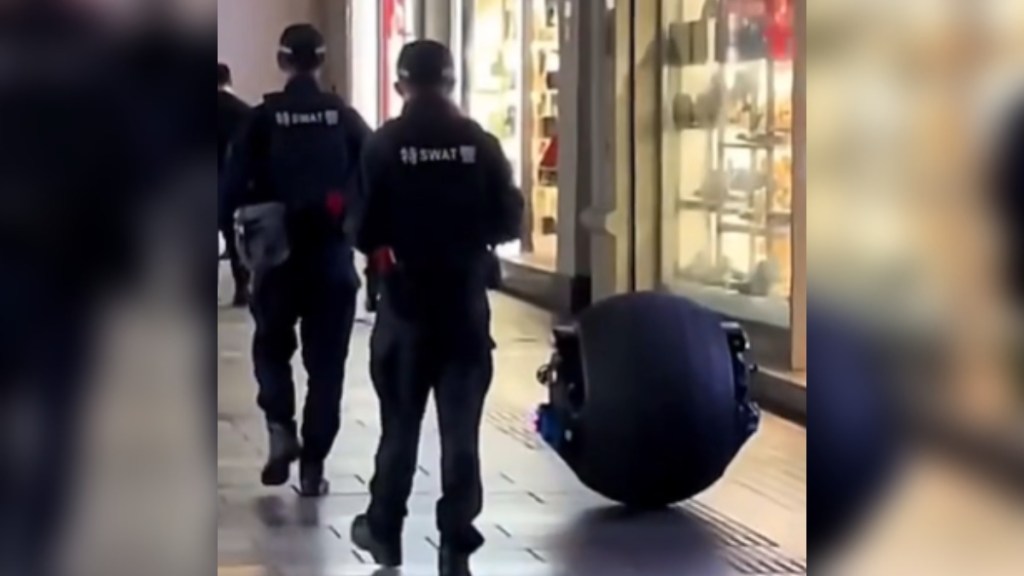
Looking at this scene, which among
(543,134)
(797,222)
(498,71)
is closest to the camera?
(797,222)

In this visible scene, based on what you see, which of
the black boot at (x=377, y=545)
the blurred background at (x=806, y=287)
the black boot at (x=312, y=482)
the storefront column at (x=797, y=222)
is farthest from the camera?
the storefront column at (x=797, y=222)

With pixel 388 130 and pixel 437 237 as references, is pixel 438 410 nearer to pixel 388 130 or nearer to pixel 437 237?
pixel 437 237

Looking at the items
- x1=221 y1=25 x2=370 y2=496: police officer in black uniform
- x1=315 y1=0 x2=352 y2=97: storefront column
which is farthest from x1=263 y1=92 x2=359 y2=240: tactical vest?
x1=315 y1=0 x2=352 y2=97: storefront column

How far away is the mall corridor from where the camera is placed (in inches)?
273

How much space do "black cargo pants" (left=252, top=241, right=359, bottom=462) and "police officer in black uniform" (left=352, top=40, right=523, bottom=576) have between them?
1.36m

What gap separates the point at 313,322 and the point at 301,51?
3.59ft

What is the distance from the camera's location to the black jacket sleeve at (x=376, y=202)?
6133 millimetres

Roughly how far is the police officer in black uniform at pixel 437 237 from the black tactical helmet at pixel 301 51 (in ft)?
4.50

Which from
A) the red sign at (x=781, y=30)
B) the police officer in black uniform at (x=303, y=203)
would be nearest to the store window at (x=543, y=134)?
the red sign at (x=781, y=30)

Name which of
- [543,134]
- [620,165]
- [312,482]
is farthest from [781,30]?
[543,134]

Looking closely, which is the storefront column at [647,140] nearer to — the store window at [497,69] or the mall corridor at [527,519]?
the mall corridor at [527,519]

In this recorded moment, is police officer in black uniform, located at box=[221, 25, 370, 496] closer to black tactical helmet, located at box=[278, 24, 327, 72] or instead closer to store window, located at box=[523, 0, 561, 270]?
black tactical helmet, located at box=[278, 24, 327, 72]

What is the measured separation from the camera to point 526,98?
19.0 metres

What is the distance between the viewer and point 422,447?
9531 millimetres
